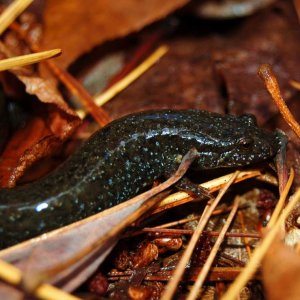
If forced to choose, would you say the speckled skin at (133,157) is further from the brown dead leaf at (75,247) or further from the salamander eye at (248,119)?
the brown dead leaf at (75,247)

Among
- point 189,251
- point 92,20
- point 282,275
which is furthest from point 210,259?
point 92,20

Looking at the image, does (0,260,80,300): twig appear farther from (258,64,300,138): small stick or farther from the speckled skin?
(258,64,300,138): small stick

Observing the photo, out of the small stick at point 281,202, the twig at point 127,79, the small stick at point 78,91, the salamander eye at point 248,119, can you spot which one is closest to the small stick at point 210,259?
the small stick at point 281,202

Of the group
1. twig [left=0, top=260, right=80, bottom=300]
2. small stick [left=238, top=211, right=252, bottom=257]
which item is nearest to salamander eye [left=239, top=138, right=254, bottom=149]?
small stick [left=238, top=211, right=252, bottom=257]

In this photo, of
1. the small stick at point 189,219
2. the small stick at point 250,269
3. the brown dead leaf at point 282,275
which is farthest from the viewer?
the small stick at point 189,219

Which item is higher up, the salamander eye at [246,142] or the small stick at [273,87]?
the small stick at [273,87]

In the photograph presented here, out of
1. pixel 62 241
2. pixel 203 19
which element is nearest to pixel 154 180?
pixel 62 241
